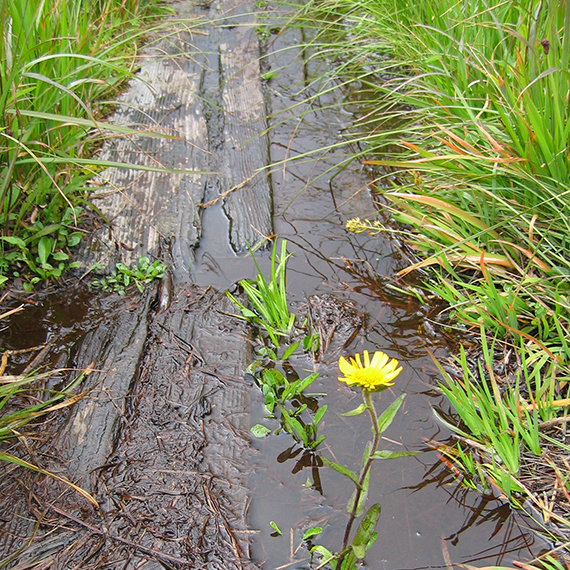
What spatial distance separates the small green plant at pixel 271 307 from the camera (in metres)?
1.93

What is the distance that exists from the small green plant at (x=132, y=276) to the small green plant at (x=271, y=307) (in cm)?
36

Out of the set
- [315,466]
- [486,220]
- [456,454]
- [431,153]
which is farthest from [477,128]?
[315,466]

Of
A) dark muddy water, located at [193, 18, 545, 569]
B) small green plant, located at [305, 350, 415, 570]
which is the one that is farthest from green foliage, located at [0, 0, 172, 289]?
small green plant, located at [305, 350, 415, 570]

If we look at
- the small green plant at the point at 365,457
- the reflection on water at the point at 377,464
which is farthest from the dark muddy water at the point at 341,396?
the small green plant at the point at 365,457

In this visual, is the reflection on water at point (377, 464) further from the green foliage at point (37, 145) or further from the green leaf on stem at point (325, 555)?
the green foliage at point (37, 145)

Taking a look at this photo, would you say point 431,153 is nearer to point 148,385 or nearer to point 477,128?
point 477,128

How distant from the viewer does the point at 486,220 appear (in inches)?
84.0

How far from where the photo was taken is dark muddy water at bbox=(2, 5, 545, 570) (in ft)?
4.55

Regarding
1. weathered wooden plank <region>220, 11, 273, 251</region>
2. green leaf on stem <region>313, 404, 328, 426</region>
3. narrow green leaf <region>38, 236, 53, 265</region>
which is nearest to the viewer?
green leaf on stem <region>313, 404, 328, 426</region>

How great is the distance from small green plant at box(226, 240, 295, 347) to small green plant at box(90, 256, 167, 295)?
1.18 feet

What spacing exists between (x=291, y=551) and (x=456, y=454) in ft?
1.95

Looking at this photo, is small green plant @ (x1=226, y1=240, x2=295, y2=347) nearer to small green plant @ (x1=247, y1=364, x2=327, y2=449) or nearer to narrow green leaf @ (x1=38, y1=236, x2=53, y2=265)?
small green plant @ (x1=247, y1=364, x2=327, y2=449)

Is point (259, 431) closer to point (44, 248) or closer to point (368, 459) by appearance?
point (368, 459)

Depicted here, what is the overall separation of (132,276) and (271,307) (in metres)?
0.65
